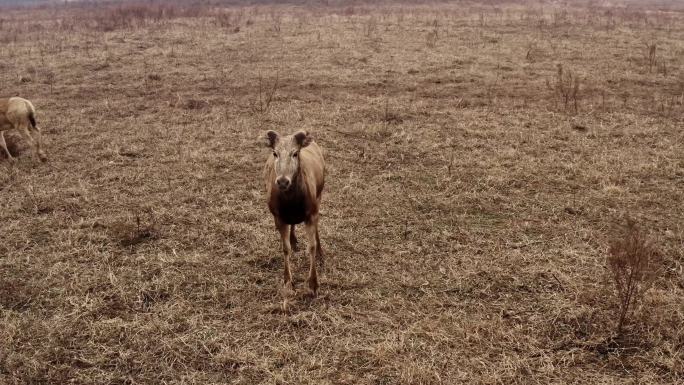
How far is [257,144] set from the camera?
10.6 metres

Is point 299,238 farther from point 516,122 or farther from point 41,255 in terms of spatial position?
point 516,122

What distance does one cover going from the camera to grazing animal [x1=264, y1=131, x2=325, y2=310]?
5.15 metres

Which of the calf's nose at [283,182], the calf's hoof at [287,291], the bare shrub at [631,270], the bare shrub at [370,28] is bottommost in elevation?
the calf's hoof at [287,291]

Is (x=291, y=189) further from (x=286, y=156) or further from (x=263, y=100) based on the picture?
(x=263, y=100)

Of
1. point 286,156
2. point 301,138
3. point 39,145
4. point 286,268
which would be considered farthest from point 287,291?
point 39,145

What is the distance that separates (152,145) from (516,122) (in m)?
7.97

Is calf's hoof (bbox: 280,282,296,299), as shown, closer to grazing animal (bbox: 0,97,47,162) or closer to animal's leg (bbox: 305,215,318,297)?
animal's leg (bbox: 305,215,318,297)

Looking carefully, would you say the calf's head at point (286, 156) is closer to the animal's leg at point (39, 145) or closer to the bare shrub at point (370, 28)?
the animal's leg at point (39, 145)

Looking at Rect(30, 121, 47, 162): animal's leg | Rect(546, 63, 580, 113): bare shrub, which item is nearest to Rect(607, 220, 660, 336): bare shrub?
Rect(546, 63, 580, 113): bare shrub

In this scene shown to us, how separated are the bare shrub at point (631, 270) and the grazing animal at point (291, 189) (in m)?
3.22

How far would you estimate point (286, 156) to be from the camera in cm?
516

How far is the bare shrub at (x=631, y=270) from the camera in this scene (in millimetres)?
4973

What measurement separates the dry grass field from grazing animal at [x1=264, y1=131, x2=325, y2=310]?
487 millimetres

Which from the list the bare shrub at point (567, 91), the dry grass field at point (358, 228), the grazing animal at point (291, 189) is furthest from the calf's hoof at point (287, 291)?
the bare shrub at point (567, 91)
